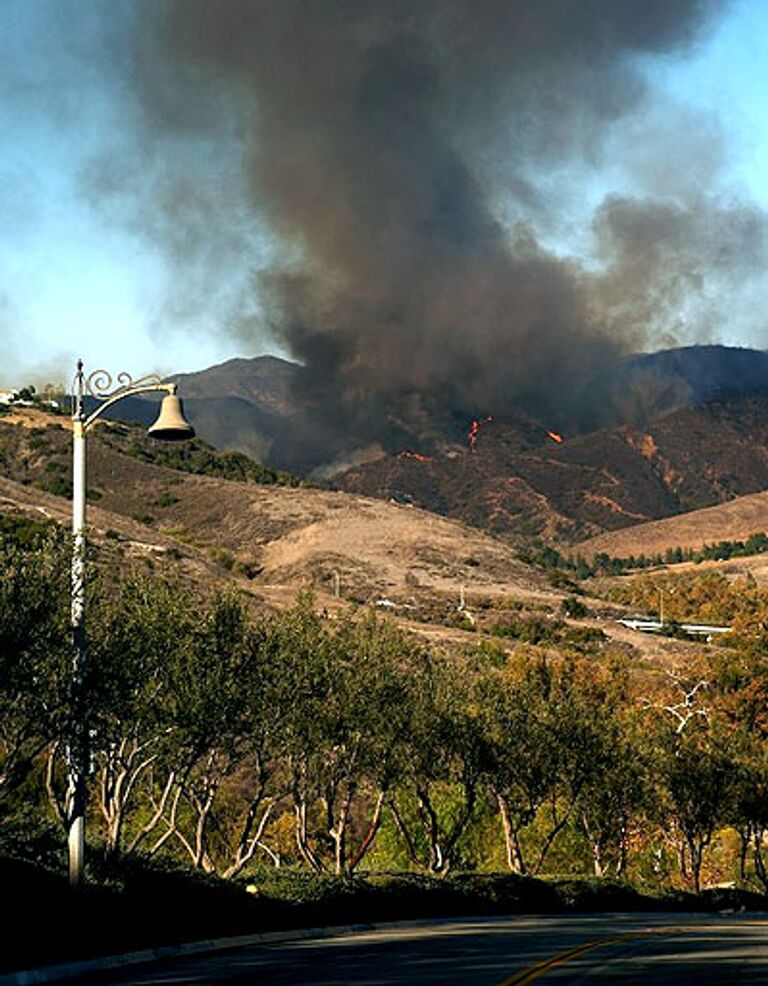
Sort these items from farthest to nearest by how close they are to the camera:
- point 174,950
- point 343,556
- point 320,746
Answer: point 343,556
point 320,746
point 174,950

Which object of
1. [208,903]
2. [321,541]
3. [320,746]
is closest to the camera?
[208,903]

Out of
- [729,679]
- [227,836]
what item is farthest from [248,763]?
[729,679]

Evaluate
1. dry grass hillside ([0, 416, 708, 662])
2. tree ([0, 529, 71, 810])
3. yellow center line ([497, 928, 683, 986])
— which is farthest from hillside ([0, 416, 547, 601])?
tree ([0, 529, 71, 810])

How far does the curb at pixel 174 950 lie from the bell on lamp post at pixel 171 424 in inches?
311

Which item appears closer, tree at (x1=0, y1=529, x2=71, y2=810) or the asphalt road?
the asphalt road

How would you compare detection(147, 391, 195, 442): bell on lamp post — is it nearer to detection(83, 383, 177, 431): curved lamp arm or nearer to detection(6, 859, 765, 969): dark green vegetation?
detection(83, 383, 177, 431): curved lamp arm

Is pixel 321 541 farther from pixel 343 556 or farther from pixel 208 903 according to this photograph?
pixel 208 903

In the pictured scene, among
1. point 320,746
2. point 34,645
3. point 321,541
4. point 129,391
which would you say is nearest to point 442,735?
point 320,746

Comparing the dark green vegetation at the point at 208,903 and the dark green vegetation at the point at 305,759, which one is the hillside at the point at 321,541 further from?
the dark green vegetation at the point at 208,903

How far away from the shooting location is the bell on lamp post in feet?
75.7

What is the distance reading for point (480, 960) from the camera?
23.6 meters

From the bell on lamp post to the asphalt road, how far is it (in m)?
8.00

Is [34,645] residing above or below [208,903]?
above

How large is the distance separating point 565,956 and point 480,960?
1.86 m
